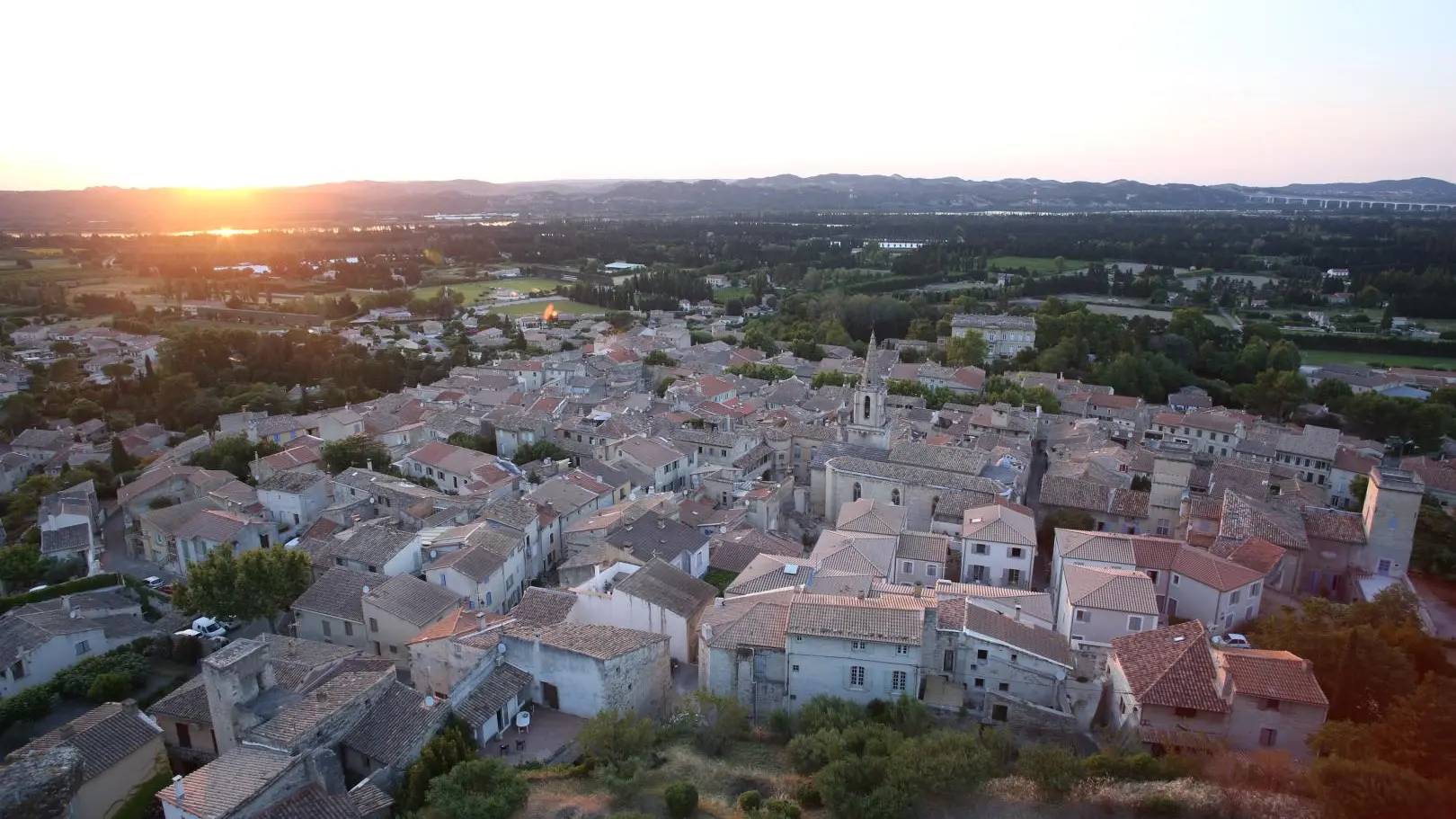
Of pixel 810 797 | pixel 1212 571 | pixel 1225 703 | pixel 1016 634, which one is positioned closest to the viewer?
pixel 810 797

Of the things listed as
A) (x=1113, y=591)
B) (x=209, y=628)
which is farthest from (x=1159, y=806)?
(x=209, y=628)

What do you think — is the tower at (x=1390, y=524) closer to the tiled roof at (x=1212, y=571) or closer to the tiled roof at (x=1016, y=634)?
the tiled roof at (x=1212, y=571)

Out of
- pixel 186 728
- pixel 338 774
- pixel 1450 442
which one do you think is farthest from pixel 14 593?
pixel 1450 442

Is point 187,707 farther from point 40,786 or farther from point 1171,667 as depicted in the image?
point 1171,667

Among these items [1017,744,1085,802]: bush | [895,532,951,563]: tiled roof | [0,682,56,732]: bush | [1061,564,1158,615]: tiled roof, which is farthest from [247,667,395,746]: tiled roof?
[1061,564,1158,615]: tiled roof

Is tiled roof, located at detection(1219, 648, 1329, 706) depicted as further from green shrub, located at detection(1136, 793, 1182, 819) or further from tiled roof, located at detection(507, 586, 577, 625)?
tiled roof, located at detection(507, 586, 577, 625)

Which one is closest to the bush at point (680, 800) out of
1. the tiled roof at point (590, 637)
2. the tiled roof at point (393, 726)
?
the tiled roof at point (590, 637)

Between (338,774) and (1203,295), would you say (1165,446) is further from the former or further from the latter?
(1203,295)
